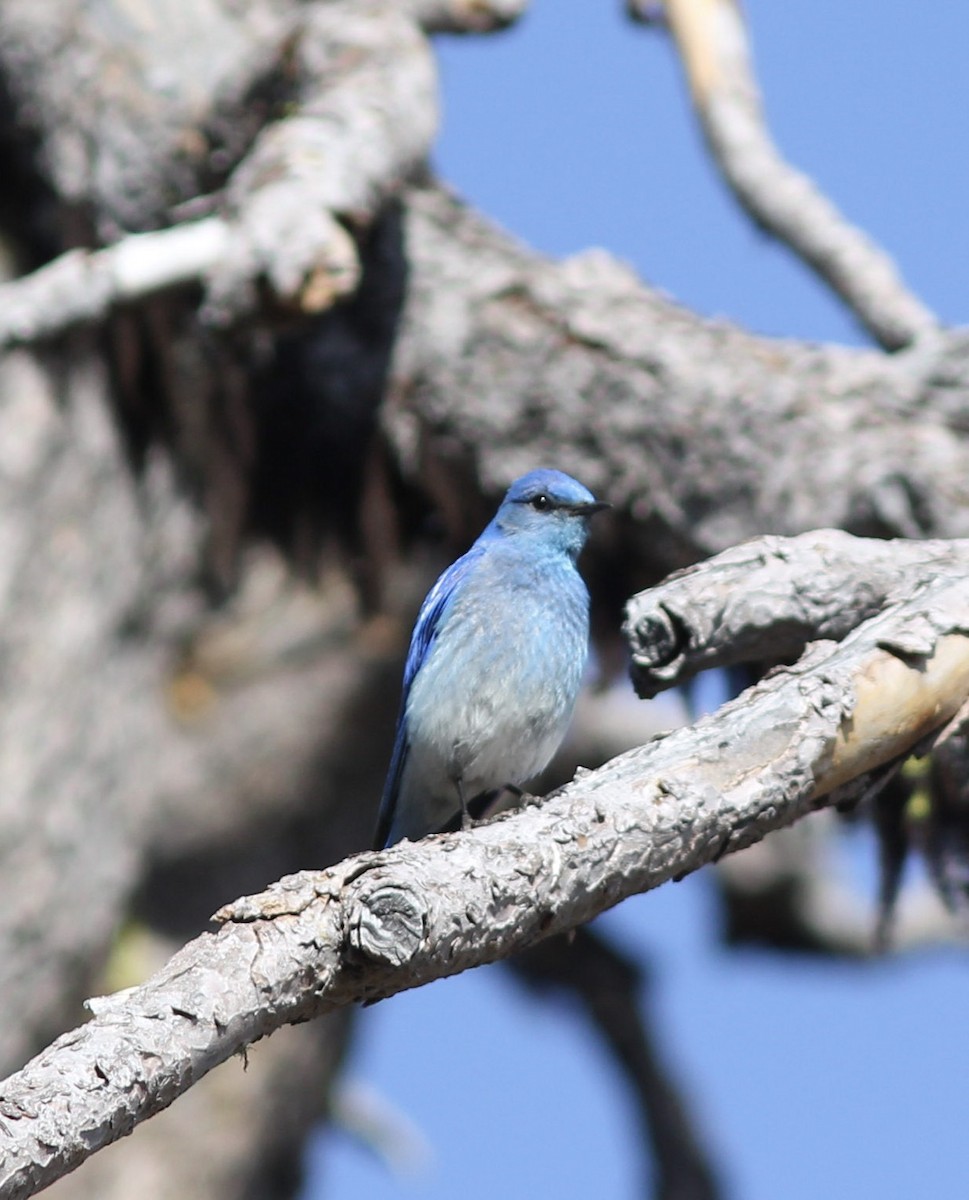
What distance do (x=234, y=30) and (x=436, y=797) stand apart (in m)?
3.85

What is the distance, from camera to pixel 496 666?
4227mm

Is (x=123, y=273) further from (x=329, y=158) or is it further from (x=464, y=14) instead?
(x=464, y=14)

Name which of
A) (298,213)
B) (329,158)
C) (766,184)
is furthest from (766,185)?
(298,213)

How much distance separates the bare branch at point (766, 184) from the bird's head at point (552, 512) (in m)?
1.35

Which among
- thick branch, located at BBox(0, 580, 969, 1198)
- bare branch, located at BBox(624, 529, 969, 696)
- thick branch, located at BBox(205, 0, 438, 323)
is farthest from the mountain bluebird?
thick branch, located at BBox(0, 580, 969, 1198)

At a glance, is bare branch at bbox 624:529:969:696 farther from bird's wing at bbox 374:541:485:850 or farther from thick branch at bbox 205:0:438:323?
thick branch at bbox 205:0:438:323

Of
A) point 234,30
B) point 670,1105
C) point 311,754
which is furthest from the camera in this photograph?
point 670,1105

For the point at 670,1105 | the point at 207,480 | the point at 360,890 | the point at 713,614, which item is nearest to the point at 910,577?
→ the point at 713,614

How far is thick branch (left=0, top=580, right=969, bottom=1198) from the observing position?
1937 millimetres

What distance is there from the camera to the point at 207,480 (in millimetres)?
6406

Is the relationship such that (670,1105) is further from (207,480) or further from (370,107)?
(370,107)

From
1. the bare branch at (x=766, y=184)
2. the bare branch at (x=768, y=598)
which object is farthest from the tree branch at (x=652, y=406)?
the bare branch at (x=768, y=598)

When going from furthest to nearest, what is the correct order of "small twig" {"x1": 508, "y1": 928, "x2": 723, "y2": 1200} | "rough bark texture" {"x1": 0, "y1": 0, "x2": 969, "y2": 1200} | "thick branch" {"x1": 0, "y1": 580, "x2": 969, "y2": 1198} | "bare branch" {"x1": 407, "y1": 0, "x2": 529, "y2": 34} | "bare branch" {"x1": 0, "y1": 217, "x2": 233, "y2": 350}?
1. "small twig" {"x1": 508, "y1": 928, "x2": 723, "y2": 1200}
2. "bare branch" {"x1": 407, "y1": 0, "x2": 529, "y2": 34}
3. "rough bark texture" {"x1": 0, "y1": 0, "x2": 969, "y2": 1200}
4. "bare branch" {"x1": 0, "y1": 217, "x2": 233, "y2": 350}
5. "thick branch" {"x1": 0, "y1": 580, "x2": 969, "y2": 1198}

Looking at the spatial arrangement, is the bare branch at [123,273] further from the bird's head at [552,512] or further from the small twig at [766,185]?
the small twig at [766,185]
